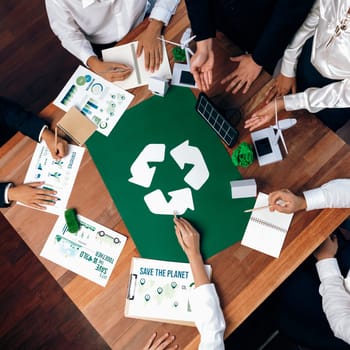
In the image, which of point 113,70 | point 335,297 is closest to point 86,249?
point 113,70

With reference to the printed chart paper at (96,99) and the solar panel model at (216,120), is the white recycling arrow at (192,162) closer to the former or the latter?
the solar panel model at (216,120)

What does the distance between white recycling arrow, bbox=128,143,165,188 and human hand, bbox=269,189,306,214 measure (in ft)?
1.47

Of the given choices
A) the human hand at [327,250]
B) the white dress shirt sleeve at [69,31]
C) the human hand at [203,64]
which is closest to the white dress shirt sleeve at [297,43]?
the human hand at [203,64]

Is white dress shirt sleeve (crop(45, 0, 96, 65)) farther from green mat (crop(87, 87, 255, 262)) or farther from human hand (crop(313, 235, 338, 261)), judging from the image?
human hand (crop(313, 235, 338, 261))

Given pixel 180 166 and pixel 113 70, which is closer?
pixel 180 166

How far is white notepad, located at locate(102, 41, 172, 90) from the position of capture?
5.25 ft

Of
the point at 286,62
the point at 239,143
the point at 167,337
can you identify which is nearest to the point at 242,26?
the point at 286,62

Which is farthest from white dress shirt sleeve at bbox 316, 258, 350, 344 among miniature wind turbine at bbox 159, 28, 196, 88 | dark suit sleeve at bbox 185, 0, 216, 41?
dark suit sleeve at bbox 185, 0, 216, 41

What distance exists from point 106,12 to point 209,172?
2.85 feet

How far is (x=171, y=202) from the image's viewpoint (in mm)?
1453

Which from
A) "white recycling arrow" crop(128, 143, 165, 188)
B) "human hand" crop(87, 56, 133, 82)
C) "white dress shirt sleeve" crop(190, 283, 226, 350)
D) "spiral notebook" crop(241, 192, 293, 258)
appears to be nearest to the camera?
"white dress shirt sleeve" crop(190, 283, 226, 350)

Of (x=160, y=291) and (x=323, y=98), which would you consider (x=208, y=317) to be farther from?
(x=323, y=98)

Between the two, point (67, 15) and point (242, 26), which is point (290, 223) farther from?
point (67, 15)

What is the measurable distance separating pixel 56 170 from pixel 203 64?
72cm
